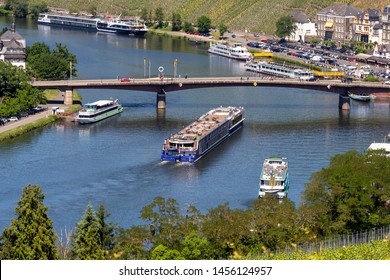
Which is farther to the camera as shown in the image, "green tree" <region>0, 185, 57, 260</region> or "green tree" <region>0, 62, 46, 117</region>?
"green tree" <region>0, 62, 46, 117</region>

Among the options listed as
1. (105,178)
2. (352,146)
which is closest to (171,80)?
(352,146)

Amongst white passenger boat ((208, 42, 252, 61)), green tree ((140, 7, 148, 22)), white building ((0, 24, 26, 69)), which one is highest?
white building ((0, 24, 26, 69))

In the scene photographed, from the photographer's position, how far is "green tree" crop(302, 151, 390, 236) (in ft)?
80.3

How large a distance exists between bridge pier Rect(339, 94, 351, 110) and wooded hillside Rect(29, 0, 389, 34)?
22513mm

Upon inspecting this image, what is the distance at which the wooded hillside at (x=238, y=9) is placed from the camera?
7312cm

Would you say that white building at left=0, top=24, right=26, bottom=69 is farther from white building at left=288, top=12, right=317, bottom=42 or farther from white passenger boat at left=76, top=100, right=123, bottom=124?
white building at left=288, top=12, right=317, bottom=42

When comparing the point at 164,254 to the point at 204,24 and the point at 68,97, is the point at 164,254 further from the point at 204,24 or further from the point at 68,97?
the point at 204,24

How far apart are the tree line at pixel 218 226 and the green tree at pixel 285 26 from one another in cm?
4309

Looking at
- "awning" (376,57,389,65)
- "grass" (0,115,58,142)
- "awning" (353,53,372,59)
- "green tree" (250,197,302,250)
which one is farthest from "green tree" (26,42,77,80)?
"green tree" (250,197,302,250)

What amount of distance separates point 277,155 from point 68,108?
36.9 feet

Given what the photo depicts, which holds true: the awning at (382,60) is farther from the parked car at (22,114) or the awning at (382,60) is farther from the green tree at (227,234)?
the green tree at (227,234)

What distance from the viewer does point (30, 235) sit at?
21281 mm

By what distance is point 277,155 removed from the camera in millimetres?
35906

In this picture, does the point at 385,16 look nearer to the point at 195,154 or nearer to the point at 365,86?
the point at 365,86
